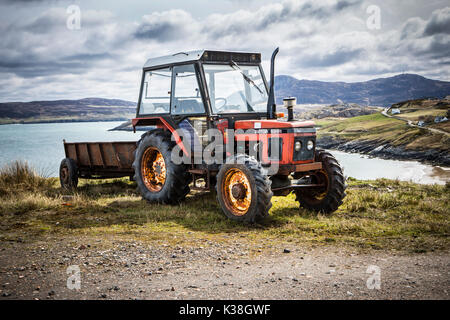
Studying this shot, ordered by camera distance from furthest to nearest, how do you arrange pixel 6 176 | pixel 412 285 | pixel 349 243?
pixel 6 176, pixel 349 243, pixel 412 285

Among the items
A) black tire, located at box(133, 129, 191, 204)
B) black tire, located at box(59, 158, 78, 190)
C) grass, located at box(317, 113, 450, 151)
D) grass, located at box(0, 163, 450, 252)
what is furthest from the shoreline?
black tire, located at box(133, 129, 191, 204)

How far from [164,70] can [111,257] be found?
469 cm

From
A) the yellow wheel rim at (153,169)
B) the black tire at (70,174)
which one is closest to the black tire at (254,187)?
the yellow wheel rim at (153,169)

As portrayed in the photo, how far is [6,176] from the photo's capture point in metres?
11.7

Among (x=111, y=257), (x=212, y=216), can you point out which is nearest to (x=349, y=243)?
(x=212, y=216)

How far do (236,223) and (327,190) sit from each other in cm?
193

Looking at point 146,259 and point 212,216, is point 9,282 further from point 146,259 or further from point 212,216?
point 212,216

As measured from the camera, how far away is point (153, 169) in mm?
8969

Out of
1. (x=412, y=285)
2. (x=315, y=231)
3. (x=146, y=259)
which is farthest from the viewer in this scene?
(x=315, y=231)

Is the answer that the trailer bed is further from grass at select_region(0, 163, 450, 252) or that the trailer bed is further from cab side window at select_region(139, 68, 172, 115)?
cab side window at select_region(139, 68, 172, 115)

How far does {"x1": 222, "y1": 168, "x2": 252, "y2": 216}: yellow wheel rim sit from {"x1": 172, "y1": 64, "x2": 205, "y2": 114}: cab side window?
5.02 ft

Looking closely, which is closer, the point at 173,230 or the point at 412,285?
the point at 412,285

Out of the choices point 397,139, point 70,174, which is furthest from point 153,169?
point 397,139

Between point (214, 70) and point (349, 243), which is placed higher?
point (214, 70)
